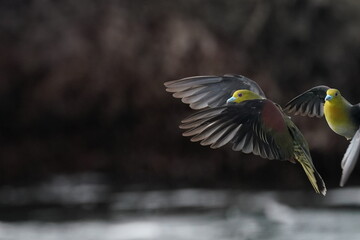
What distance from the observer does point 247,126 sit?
4109 mm

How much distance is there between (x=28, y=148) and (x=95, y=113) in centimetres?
146

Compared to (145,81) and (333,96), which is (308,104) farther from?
(145,81)

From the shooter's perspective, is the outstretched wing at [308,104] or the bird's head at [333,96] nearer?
the bird's head at [333,96]

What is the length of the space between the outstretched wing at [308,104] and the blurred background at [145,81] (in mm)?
10923

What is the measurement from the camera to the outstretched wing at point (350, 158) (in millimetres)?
3188

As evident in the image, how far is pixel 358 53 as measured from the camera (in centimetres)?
1730

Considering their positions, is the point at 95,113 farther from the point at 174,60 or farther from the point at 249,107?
the point at 249,107

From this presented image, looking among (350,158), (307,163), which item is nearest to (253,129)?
(307,163)

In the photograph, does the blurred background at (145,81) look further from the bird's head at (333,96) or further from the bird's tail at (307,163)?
the bird's head at (333,96)

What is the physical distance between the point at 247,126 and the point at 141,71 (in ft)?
45.4

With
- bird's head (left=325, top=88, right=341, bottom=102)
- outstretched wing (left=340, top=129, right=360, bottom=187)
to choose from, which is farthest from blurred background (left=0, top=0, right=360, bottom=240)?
outstretched wing (left=340, top=129, right=360, bottom=187)

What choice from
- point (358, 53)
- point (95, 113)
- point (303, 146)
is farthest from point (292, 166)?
point (303, 146)

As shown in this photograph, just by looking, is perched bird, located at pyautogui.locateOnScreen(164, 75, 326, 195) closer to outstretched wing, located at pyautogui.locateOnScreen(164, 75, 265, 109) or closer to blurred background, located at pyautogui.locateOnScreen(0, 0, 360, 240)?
outstretched wing, located at pyautogui.locateOnScreen(164, 75, 265, 109)

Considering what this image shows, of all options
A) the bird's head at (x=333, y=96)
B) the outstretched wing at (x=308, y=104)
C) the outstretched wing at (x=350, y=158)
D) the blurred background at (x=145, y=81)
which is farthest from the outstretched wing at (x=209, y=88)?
the blurred background at (x=145, y=81)
